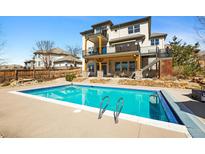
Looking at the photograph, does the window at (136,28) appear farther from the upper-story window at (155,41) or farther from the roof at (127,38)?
the upper-story window at (155,41)

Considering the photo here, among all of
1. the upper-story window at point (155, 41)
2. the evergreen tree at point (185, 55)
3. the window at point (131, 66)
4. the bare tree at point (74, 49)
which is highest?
the bare tree at point (74, 49)

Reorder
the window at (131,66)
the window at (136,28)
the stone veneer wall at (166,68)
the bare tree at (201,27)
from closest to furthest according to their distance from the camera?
the bare tree at (201,27) < the stone veneer wall at (166,68) < the window at (136,28) < the window at (131,66)

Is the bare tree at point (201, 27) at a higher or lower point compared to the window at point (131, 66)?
higher

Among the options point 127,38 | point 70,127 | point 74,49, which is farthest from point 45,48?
point 70,127

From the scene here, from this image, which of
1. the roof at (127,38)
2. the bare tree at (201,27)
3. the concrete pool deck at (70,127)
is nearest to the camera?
the concrete pool deck at (70,127)

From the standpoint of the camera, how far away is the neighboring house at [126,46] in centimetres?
1889

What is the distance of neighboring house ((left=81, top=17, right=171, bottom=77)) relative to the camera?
1889cm

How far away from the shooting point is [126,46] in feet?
63.1

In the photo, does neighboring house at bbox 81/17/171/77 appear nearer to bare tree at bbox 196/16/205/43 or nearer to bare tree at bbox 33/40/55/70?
bare tree at bbox 196/16/205/43

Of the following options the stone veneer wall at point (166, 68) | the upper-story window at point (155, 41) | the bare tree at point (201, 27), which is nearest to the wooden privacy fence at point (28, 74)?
the upper-story window at point (155, 41)
